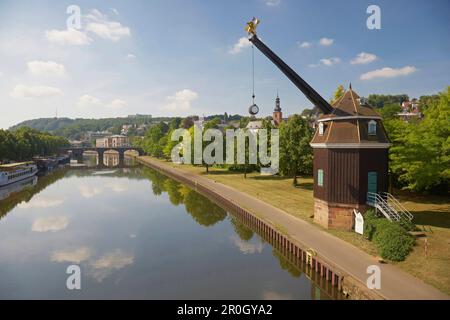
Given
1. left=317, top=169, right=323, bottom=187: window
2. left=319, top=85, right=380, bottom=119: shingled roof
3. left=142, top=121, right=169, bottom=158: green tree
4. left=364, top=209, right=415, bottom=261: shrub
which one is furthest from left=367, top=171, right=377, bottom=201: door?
left=142, top=121, right=169, bottom=158: green tree

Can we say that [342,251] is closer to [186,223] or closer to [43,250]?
[186,223]

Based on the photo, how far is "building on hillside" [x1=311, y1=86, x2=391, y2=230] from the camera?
28375 mm

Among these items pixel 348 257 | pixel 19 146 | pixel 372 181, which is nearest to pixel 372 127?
pixel 372 181

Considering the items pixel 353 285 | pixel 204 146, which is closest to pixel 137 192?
pixel 204 146

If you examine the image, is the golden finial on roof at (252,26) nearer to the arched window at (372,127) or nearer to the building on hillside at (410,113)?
the arched window at (372,127)

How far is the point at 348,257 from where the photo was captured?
22.4m

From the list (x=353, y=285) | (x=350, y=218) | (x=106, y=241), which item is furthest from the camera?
(x=106, y=241)

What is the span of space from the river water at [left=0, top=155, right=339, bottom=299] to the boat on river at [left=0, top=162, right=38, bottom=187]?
19.3m

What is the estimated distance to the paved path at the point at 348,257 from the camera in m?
17.4

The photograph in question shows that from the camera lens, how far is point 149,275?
950 inches

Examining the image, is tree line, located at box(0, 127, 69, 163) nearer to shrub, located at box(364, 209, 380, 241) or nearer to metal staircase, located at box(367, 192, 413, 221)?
metal staircase, located at box(367, 192, 413, 221)

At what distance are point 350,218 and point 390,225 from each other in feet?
13.8

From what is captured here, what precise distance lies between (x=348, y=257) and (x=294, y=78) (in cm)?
1566
